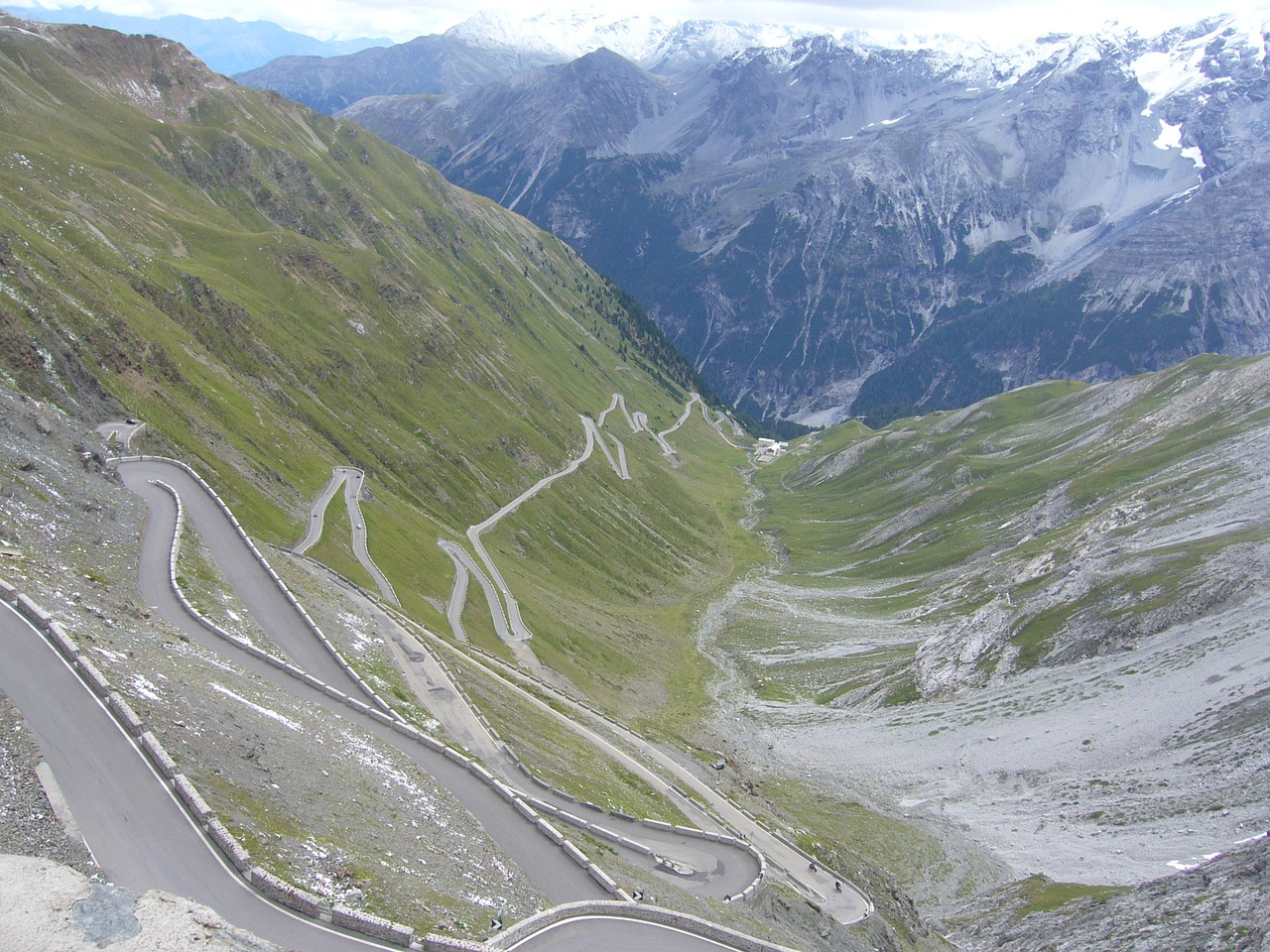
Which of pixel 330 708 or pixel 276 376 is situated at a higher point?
pixel 276 376

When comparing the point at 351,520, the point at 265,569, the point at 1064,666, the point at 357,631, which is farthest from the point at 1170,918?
the point at 351,520

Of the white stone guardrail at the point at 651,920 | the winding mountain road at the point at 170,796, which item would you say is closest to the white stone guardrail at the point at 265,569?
the winding mountain road at the point at 170,796

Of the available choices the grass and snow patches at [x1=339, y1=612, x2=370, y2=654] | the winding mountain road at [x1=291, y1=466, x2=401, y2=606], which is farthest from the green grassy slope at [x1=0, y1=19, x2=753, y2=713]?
the grass and snow patches at [x1=339, y1=612, x2=370, y2=654]

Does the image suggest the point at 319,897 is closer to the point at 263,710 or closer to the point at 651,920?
the point at 263,710

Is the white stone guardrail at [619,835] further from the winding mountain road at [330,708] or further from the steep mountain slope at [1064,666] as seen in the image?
the steep mountain slope at [1064,666]

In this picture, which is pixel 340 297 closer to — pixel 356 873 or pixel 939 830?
pixel 939 830

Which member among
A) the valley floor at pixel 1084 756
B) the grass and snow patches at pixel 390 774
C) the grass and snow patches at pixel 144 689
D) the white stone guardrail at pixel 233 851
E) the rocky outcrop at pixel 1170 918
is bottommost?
the valley floor at pixel 1084 756

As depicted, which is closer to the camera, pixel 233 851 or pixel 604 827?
pixel 233 851

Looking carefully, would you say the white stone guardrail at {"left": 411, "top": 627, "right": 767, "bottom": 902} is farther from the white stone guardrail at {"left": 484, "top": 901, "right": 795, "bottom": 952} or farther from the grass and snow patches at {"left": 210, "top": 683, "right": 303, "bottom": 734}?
the grass and snow patches at {"left": 210, "top": 683, "right": 303, "bottom": 734}

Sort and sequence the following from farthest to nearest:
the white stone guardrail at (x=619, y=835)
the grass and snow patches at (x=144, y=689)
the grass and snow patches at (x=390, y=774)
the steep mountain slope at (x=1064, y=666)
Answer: the steep mountain slope at (x=1064, y=666), the white stone guardrail at (x=619, y=835), the grass and snow patches at (x=390, y=774), the grass and snow patches at (x=144, y=689)

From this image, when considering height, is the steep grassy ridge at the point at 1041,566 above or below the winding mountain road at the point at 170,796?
below

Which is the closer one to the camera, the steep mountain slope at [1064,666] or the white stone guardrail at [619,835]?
the white stone guardrail at [619,835]

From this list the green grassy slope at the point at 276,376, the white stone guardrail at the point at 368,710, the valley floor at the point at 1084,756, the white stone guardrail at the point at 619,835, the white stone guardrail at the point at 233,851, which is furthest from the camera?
the green grassy slope at the point at 276,376
